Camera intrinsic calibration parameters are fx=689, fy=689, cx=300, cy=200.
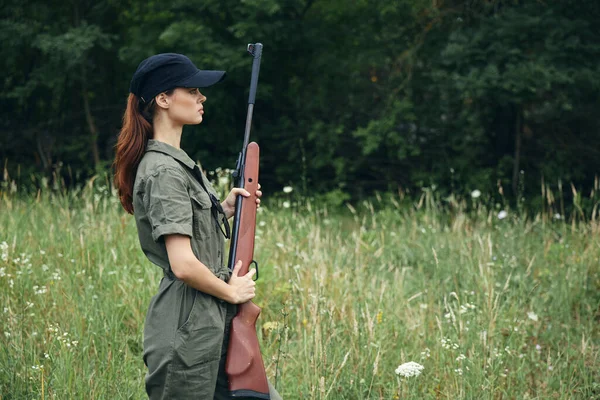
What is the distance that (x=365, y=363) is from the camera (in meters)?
3.80

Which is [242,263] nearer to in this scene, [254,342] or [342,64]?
[254,342]

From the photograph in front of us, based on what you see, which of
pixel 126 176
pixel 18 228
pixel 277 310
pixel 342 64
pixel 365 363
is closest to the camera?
pixel 126 176

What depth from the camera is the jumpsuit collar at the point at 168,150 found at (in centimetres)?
237

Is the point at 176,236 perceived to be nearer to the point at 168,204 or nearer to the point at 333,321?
the point at 168,204

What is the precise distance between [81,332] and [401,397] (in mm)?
1836

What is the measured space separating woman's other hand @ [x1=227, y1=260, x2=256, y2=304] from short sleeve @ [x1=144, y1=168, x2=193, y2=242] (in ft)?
0.95

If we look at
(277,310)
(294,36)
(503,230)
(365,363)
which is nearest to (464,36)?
(294,36)

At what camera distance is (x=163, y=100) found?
7.86ft

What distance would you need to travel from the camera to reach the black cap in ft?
7.79

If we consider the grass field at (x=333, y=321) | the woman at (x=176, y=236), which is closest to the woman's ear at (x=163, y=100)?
the woman at (x=176, y=236)

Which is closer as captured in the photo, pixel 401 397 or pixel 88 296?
pixel 401 397

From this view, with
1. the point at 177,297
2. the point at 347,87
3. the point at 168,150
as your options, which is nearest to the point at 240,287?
the point at 177,297

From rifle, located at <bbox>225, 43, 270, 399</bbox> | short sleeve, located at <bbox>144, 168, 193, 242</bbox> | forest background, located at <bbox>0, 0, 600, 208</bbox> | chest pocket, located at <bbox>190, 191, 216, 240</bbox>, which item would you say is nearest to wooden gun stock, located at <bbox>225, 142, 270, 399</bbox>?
rifle, located at <bbox>225, 43, 270, 399</bbox>

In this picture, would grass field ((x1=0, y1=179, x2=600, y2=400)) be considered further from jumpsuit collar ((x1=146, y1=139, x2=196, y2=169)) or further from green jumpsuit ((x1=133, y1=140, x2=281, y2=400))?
jumpsuit collar ((x1=146, y1=139, x2=196, y2=169))
